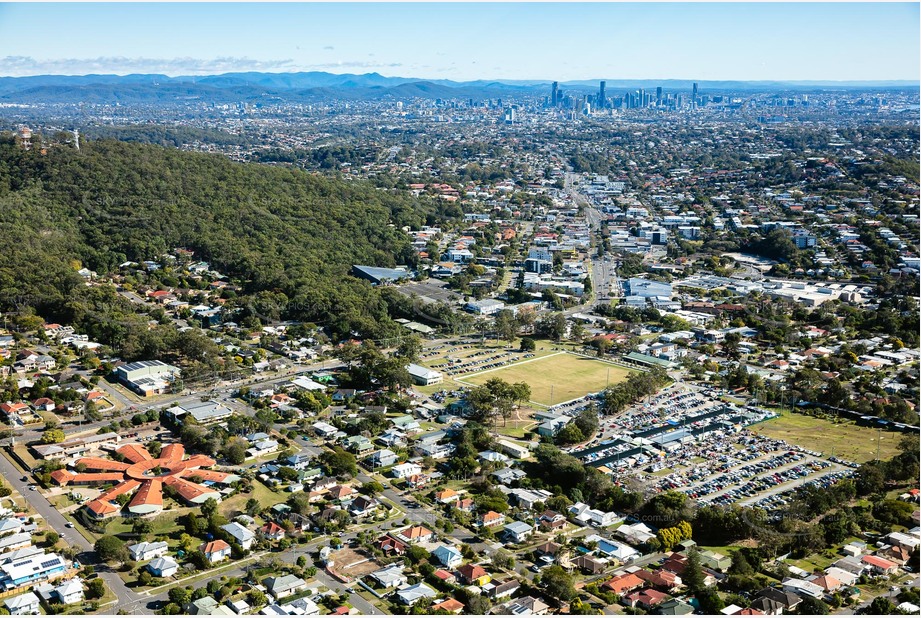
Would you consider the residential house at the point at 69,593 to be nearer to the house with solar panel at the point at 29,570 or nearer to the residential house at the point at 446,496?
the house with solar panel at the point at 29,570

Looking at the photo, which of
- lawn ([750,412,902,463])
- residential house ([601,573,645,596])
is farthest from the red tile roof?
lawn ([750,412,902,463])

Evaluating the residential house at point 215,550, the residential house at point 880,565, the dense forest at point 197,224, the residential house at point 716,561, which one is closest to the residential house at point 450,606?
the residential house at point 215,550

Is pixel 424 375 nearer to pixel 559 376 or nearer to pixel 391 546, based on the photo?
pixel 559 376

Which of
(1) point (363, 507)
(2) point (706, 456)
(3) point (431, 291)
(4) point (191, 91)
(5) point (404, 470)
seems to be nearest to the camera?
(1) point (363, 507)

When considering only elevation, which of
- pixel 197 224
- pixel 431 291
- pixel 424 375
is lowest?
pixel 424 375

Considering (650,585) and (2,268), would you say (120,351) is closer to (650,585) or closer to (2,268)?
(2,268)

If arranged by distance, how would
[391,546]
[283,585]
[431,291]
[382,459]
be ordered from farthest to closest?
1. [431,291]
2. [382,459]
3. [391,546]
4. [283,585]

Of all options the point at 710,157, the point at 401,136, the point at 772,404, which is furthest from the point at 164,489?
the point at 401,136

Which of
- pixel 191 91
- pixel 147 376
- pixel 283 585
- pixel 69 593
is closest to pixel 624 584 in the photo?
pixel 283 585
